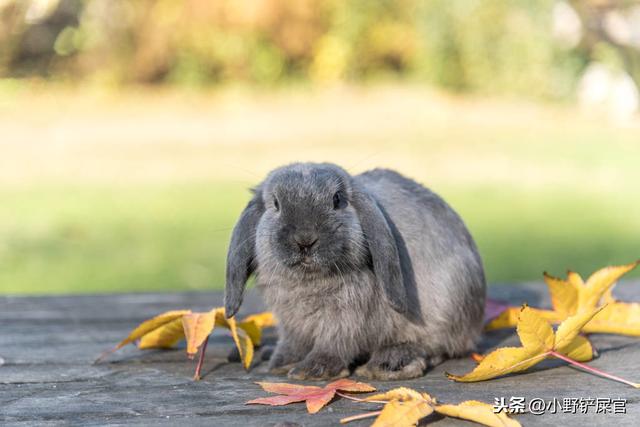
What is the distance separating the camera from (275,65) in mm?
13898

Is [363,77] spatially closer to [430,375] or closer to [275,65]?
[275,65]

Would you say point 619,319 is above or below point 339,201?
below

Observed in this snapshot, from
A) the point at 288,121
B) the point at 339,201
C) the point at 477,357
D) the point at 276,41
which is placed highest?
the point at 276,41

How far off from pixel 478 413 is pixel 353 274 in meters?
0.66

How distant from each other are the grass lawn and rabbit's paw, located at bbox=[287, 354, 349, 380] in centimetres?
322

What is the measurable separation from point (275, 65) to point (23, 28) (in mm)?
3960

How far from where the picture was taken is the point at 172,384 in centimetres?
268

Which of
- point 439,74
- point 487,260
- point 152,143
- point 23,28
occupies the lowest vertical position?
point 487,260

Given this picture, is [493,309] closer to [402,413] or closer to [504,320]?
[504,320]

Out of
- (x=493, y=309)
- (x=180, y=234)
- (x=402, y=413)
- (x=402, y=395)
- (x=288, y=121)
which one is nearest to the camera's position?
(x=402, y=413)

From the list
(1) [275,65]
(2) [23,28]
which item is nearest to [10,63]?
(2) [23,28]

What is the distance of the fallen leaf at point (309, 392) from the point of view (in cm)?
237

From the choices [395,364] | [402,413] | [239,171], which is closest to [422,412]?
[402,413]

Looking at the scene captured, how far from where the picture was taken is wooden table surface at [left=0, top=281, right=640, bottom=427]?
7.64ft
